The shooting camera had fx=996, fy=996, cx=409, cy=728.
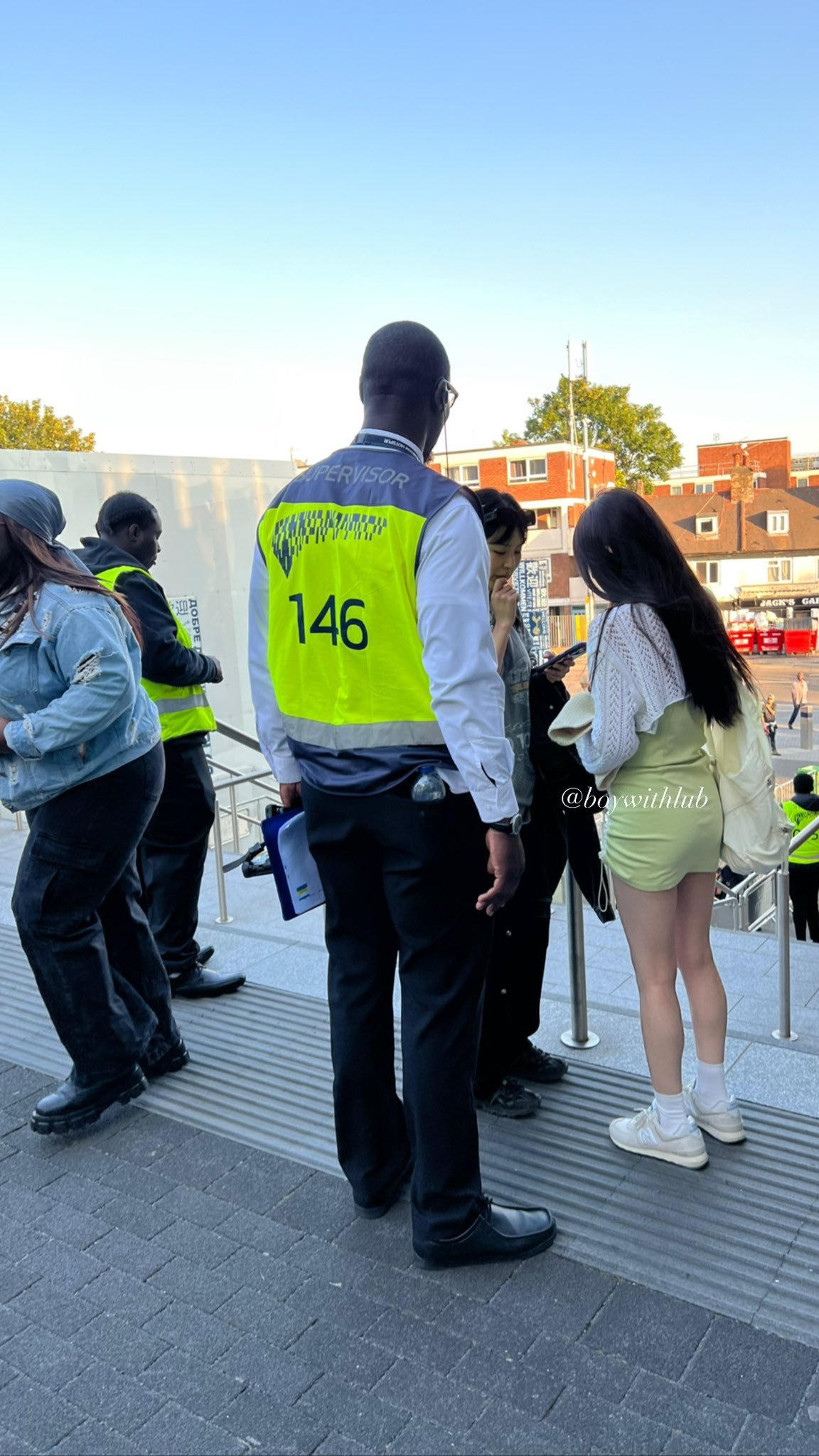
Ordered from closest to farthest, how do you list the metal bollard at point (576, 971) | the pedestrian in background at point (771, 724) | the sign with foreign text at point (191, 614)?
the metal bollard at point (576, 971), the sign with foreign text at point (191, 614), the pedestrian in background at point (771, 724)

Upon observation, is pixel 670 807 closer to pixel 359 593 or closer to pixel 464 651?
pixel 464 651

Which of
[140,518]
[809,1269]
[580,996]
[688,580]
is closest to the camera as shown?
[809,1269]

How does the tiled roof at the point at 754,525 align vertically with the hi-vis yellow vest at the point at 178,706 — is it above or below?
above

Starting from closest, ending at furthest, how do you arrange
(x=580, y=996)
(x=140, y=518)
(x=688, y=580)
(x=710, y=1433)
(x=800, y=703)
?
(x=710, y=1433)
(x=688, y=580)
(x=580, y=996)
(x=140, y=518)
(x=800, y=703)

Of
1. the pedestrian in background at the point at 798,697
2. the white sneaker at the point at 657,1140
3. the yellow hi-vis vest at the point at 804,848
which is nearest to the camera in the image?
the white sneaker at the point at 657,1140

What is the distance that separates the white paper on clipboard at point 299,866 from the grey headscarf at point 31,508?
1097mm

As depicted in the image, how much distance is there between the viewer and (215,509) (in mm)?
8867

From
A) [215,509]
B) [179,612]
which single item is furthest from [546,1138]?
[215,509]

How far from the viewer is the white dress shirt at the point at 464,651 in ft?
6.77

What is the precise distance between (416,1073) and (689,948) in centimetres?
83

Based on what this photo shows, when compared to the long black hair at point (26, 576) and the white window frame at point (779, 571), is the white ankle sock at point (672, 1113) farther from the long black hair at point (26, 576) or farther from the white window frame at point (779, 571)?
the white window frame at point (779, 571)

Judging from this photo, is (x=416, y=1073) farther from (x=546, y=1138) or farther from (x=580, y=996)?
(x=580, y=996)

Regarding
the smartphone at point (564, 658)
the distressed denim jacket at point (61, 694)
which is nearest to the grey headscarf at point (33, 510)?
the distressed denim jacket at point (61, 694)

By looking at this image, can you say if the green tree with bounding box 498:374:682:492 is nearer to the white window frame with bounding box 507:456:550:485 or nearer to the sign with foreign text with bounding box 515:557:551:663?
Result: the white window frame with bounding box 507:456:550:485
